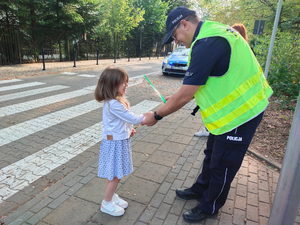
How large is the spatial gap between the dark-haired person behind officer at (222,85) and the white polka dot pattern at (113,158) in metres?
0.61

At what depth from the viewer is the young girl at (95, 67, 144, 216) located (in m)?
2.29

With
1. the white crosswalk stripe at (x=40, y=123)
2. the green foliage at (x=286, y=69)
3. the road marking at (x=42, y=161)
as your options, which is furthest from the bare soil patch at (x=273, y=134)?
the white crosswalk stripe at (x=40, y=123)

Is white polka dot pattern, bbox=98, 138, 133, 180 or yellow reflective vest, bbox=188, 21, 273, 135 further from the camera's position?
white polka dot pattern, bbox=98, 138, 133, 180

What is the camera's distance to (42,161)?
377cm

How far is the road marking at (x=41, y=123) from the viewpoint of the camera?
4641 millimetres

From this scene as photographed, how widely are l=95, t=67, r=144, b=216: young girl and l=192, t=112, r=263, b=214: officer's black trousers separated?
0.84 m

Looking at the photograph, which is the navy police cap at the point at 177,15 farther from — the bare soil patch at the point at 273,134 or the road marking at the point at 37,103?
the road marking at the point at 37,103

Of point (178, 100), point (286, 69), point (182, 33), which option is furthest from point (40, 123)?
point (286, 69)

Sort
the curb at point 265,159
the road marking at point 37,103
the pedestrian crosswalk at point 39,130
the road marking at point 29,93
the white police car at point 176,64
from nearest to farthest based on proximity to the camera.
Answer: the pedestrian crosswalk at point 39,130 < the curb at point 265,159 < the road marking at point 37,103 < the road marking at point 29,93 < the white police car at point 176,64

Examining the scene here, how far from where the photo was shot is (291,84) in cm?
773

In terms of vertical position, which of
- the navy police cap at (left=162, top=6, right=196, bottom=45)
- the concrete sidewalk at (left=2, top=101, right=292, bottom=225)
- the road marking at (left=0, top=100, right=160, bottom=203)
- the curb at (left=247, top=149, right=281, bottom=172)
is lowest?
the road marking at (left=0, top=100, right=160, bottom=203)

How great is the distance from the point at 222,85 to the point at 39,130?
14.0 feet

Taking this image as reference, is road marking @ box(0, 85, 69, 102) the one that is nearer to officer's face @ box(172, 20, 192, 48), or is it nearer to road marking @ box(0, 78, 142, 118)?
road marking @ box(0, 78, 142, 118)

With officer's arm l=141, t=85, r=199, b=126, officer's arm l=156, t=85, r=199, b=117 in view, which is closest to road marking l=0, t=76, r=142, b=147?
officer's arm l=141, t=85, r=199, b=126
